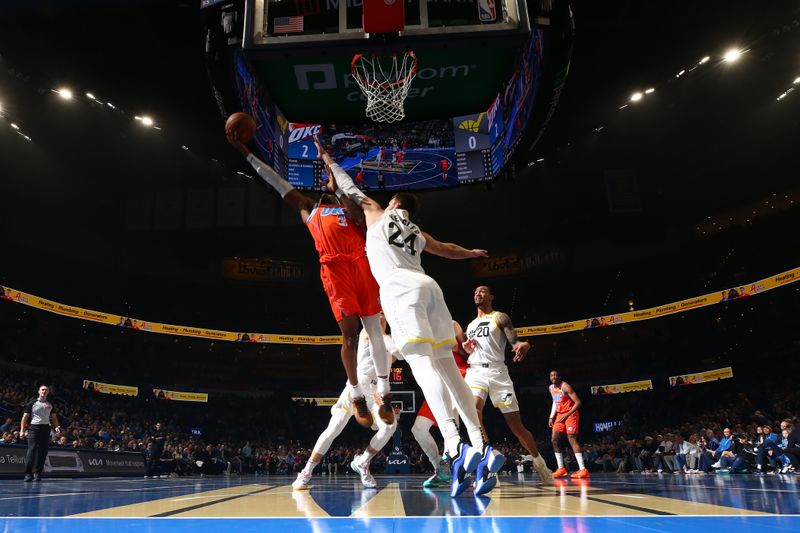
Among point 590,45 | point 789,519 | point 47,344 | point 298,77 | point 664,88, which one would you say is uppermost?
point 664,88

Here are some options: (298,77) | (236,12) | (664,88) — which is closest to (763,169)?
(664,88)

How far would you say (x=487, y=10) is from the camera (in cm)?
636

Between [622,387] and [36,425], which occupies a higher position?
[622,387]

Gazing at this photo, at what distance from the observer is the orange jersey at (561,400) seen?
9.09 metres

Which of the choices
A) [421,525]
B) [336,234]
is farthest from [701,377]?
[421,525]

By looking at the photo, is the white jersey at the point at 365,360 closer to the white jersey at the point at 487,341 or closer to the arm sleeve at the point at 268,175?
the white jersey at the point at 487,341

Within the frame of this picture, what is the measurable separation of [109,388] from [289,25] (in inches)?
873

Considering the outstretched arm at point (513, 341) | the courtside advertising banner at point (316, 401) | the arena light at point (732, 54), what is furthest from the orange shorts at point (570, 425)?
the courtside advertising banner at point (316, 401)

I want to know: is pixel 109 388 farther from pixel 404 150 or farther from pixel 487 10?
pixel 487 10

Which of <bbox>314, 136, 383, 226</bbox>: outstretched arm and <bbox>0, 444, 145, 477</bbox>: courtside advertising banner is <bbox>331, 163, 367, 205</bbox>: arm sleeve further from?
<bbox>0, 444, 145, 477</bbox>: courtside advertising banner

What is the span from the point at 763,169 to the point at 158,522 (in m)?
25.7

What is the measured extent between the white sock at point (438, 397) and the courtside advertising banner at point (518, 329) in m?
22.4

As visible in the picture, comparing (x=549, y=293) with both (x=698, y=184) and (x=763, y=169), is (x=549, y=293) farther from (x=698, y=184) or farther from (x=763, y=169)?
(x=763, y=169)

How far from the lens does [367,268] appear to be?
4.91 m
